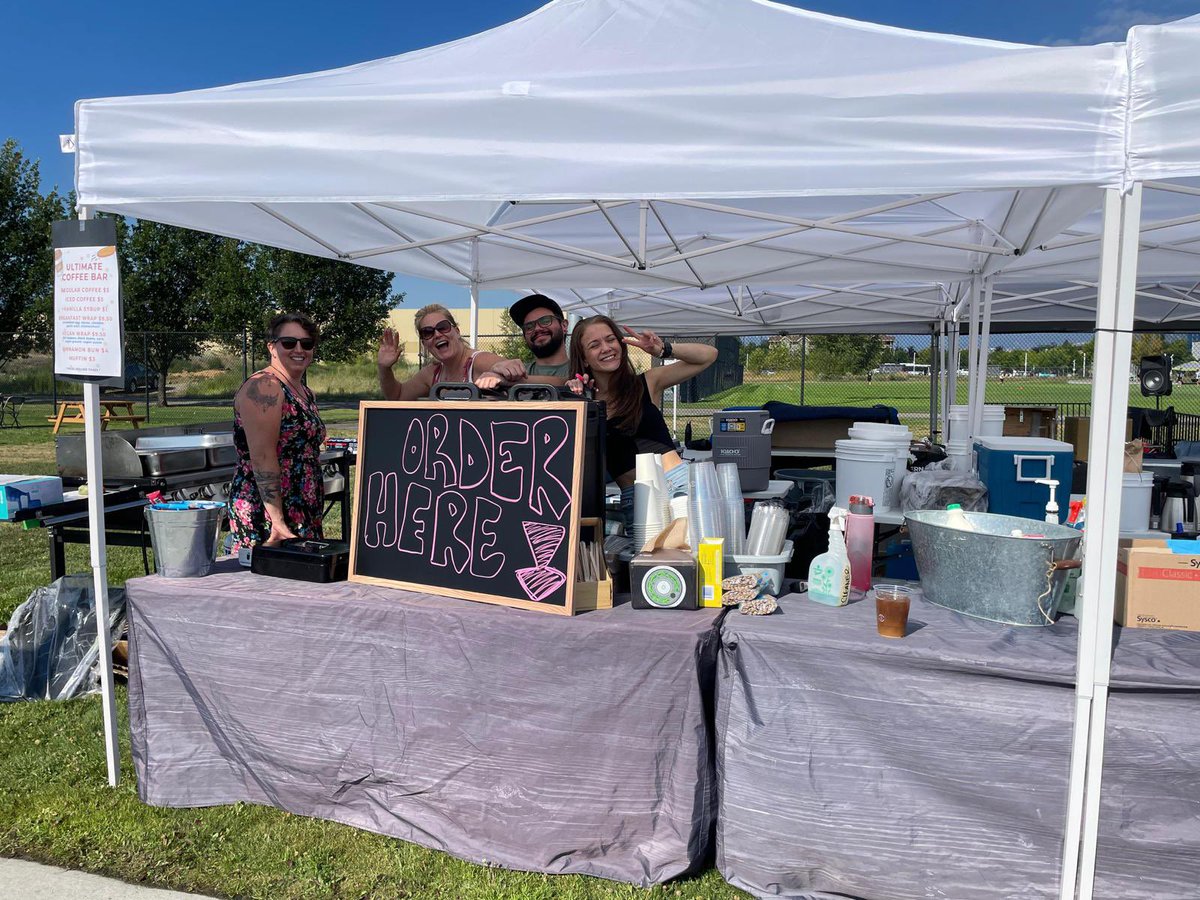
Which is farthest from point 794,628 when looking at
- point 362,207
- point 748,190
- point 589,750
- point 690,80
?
point 362,207

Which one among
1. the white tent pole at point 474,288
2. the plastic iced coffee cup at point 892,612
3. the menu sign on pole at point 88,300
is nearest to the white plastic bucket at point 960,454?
the plastic iced coffee cup at point 892,612

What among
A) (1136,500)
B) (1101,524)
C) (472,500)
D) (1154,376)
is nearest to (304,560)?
(472,500)

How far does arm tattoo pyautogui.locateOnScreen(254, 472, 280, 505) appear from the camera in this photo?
273cm

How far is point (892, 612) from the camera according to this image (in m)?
1.96

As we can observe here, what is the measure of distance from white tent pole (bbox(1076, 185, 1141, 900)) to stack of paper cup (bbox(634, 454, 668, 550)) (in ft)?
3.35

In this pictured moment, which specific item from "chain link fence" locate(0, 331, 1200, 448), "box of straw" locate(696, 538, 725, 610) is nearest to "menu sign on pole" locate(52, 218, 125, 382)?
"box of straw" locate(696, 538, 725, 610)

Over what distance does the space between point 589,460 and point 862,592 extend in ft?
2.91

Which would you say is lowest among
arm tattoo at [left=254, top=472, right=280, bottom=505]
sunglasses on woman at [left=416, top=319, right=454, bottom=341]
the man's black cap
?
arm tattoo at [left=254, top=472, right=280, bottom=505]

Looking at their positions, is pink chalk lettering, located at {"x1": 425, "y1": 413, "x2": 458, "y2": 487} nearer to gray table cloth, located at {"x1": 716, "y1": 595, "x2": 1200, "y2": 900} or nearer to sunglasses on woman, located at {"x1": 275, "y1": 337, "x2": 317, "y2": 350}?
sunglasses on woman, located at {"x1": 275, "y1": 337, "x2": 317, "y2": 350}

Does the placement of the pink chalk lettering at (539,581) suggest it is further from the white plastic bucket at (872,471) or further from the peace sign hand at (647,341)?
the white plastic bucket at (872,471)

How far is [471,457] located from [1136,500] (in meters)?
2.52

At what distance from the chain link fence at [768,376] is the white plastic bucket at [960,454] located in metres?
9.65

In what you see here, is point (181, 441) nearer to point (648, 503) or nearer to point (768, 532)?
point (648, 503)

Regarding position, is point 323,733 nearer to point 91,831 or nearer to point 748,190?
point 91,831
